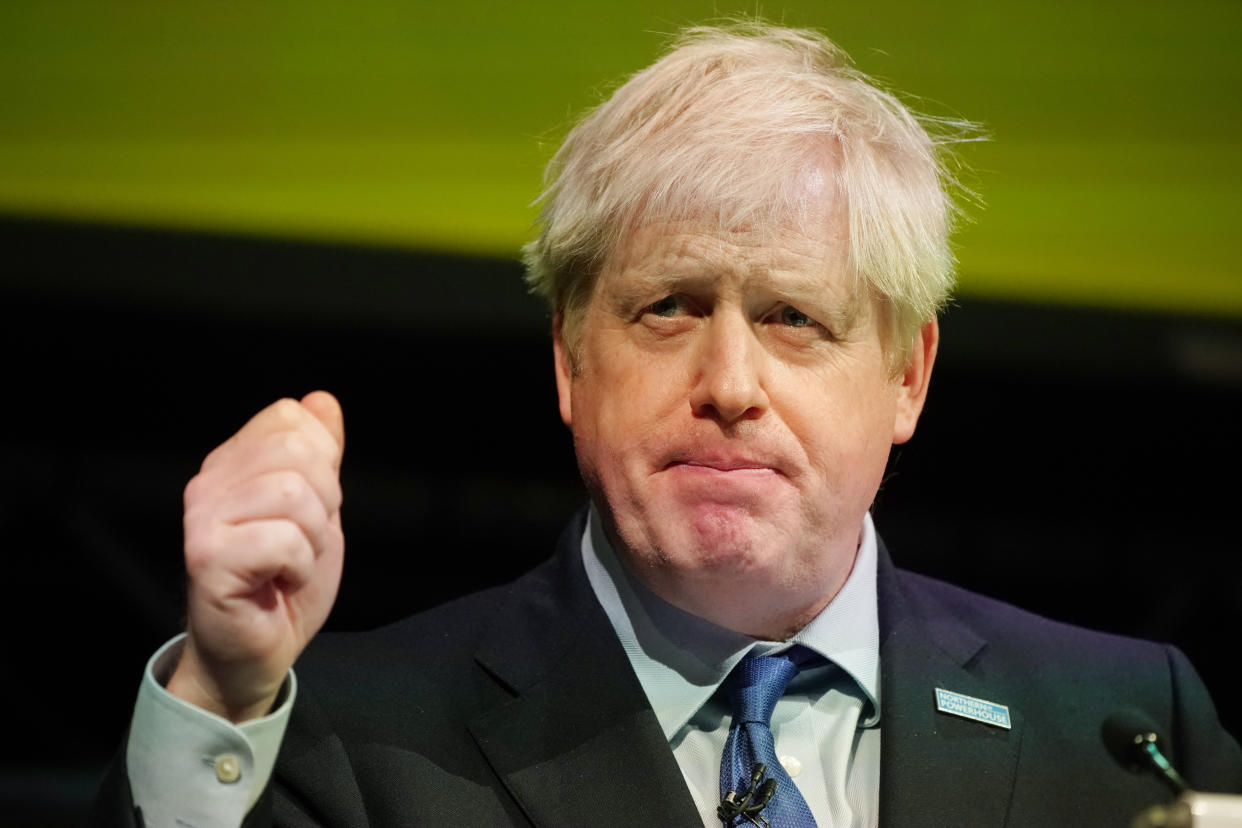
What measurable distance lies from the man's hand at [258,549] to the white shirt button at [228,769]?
46 millimetres

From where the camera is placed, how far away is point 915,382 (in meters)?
2.05

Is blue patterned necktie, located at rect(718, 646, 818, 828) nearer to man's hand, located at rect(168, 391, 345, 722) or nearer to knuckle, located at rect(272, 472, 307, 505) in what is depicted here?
man's hand, located at rect(168, 391, 345, 722)

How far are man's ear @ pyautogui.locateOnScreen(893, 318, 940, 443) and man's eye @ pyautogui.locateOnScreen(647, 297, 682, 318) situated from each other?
380 millimetres

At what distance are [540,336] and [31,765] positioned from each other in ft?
4.77

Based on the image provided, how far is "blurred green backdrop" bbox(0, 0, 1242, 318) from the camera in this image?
8.48 feet

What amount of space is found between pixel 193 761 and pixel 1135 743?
100 centimetres

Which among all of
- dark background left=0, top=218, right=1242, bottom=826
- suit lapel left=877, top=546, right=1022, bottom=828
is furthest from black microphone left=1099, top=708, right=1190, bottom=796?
dark background left=0, top=218, right=1242, bottom=826

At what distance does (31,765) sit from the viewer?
2934 mm

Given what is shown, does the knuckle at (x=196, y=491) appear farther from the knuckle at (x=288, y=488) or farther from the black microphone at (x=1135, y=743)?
the black microphone at (x=1135, y=743)

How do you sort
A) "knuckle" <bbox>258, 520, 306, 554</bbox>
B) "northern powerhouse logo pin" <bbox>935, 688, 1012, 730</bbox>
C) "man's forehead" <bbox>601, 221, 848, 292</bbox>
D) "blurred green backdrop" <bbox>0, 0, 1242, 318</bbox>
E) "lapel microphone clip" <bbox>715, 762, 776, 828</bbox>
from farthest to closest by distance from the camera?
"blurred green backdrop" <bbox>0, 0, 1242, 318</bbox>, "northern powerhouse logo pin" <bbox>935, 688, 1012, 730</bbox>, "man's forehead" <bbox>601, 221, 848, 292</bbox>, "lapel microphone clip" <bbox>715, 762, 776, 828</bbox>, "knuckle" <bbox>258, 520, 306, 554</bbox>

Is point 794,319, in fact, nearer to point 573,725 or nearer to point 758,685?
point 758,685

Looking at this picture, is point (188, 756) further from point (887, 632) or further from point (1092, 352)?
point (1092, 352)

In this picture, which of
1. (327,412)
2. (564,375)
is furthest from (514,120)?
(327,412)

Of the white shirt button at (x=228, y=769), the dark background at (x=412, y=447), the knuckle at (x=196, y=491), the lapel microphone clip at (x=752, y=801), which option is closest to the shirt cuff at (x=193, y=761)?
the white shirt button at (x=228, y=769)
